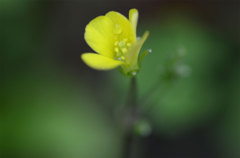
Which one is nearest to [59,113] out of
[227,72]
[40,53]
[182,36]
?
[40,53]

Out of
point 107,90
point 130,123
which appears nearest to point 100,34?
point 130,123

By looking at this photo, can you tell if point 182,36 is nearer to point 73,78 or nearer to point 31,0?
point 73,78

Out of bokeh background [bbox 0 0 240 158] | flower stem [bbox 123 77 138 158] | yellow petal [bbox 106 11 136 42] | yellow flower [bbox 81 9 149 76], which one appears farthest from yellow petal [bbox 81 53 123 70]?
bokeh background [bbox 0 0 240 158]

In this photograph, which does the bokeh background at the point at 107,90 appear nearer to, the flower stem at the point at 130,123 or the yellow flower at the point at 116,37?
the flower stem at the point at 130,123

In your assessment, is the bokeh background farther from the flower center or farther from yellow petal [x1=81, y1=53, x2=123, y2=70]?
yellow petal [x1=81, y1=53, x2=123, y2=70]

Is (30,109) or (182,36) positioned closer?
(30,109)

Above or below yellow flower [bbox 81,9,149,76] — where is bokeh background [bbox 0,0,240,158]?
below

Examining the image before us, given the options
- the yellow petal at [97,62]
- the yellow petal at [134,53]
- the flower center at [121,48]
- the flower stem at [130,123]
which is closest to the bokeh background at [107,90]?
the flower stem at [130,123]
